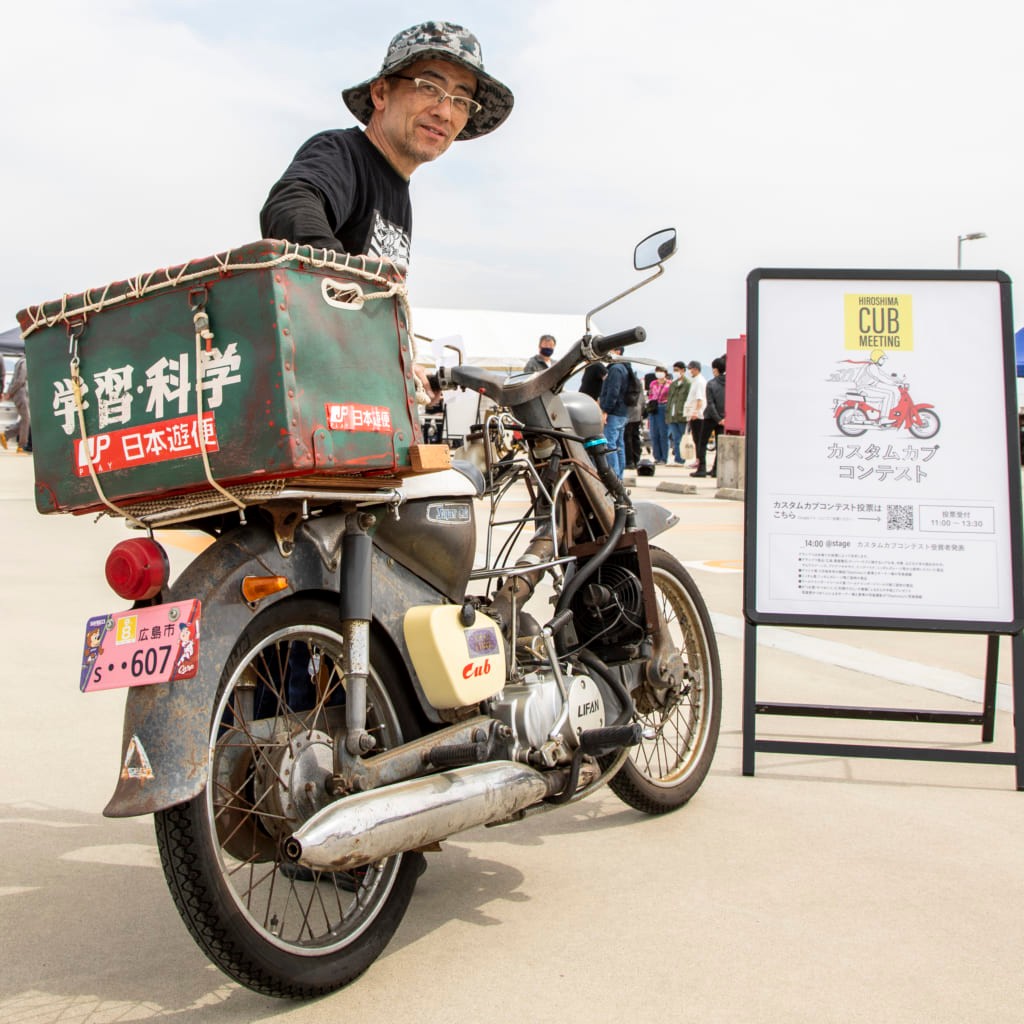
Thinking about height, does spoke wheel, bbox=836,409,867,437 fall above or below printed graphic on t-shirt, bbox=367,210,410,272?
below

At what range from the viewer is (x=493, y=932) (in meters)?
3.02

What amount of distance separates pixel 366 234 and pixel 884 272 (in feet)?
6.65

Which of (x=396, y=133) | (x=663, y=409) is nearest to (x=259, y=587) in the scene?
(x=396, y=133)


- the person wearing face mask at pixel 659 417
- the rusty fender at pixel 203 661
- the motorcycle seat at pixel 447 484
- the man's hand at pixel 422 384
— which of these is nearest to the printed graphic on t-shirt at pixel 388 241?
the man's hand at pixel 422 384

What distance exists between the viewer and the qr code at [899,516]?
174 inches

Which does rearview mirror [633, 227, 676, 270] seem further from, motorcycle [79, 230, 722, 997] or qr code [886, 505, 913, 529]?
qr code [886, 505, 913, 529]

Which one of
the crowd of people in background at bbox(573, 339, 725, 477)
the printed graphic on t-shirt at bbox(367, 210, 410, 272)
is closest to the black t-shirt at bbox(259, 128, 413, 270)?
the printed graphic on t-shirt at bbox(367, 210, 410, 272)

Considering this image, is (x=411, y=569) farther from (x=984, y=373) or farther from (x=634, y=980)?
(x=984, y=373)

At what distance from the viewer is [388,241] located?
3516 mm

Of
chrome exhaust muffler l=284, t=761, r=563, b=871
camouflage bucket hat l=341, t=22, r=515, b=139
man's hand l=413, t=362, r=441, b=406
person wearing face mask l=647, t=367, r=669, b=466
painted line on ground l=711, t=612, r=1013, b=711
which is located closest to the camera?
chrome exhaust muffler l=284, t=761, r=563, b=871

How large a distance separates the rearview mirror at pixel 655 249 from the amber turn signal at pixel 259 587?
1459 millimetres

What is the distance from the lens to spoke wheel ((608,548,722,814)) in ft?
12.9

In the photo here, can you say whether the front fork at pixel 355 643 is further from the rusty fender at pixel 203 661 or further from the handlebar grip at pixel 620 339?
the handlebar grip at pixel 620 339

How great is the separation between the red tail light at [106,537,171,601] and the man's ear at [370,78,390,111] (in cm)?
160
